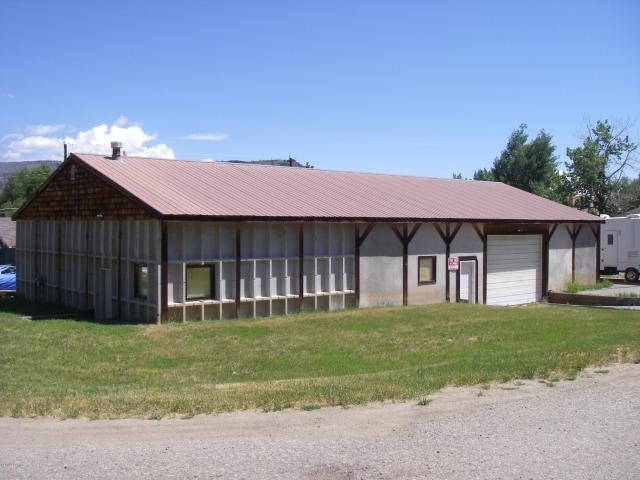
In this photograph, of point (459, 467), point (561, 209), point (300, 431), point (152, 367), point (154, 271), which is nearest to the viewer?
point (459, 467)

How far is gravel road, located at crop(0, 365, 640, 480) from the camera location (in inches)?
263

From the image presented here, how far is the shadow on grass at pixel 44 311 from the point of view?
21.2 meters

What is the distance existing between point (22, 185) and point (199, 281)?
81.8 m

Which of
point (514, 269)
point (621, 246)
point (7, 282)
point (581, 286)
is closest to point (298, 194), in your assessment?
point (514, 269)

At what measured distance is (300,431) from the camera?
320 inches

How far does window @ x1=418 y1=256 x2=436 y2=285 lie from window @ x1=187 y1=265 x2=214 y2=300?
29.9ft

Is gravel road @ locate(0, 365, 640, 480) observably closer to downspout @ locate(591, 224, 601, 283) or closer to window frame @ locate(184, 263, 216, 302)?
window frame @ locate(184, 263, 216, 302)

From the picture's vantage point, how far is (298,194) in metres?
25.0

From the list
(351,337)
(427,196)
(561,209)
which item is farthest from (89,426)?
(561,209)

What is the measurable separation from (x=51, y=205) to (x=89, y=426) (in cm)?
1966

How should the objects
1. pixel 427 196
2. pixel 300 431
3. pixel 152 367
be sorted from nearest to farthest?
pixel 300 431
pixel 152 367
pixel 427 196

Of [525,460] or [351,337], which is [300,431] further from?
[351,337]

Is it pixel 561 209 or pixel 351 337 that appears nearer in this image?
pixel 351 337


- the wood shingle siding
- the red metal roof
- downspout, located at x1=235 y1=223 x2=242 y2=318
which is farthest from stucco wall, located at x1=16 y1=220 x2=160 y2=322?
downspout, located at x1=235 y1=223 x2=242 y2=318
